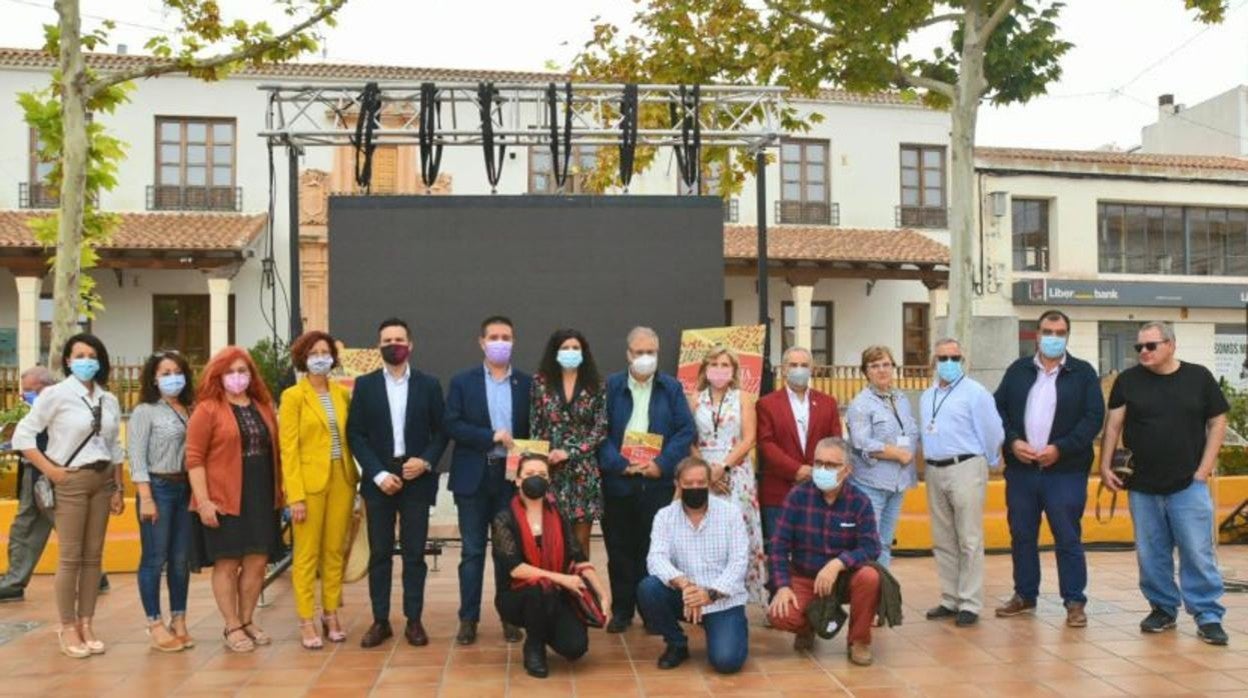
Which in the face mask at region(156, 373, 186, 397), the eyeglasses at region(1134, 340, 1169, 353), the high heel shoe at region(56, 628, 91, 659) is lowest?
the high heel shoe at region(56, 628, 91, 659)

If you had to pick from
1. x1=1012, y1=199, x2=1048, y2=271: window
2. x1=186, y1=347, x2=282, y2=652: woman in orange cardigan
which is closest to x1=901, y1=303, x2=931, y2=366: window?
x1=1012, y1=199, x2=1048, y2=271: window

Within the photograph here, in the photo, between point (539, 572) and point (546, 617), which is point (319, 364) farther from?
point (546, 617)

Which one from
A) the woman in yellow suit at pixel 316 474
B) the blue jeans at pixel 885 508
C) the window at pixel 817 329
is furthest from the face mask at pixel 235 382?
the window at pixel 817 329

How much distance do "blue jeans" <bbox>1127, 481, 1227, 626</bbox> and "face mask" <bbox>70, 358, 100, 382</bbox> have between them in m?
5.48

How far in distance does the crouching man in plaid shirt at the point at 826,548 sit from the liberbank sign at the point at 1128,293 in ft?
68.3

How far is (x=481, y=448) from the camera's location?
19.9 ft

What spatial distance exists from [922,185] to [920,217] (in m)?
0.73

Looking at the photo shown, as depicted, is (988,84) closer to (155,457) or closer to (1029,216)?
(155,457)

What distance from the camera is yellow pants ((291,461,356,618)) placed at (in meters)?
5.99

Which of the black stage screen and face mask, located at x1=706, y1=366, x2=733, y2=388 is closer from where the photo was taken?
face mask, located at x1=706, y1=366, x2=733, y2=388

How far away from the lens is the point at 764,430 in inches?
253

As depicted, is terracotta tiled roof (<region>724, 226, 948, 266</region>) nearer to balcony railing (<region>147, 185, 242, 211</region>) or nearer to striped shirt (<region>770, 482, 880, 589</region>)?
balcony railing (<region>147, 185, 242, 211</region>)

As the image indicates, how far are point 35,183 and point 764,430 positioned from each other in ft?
65.4

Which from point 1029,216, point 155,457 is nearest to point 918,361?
point 1029,216
